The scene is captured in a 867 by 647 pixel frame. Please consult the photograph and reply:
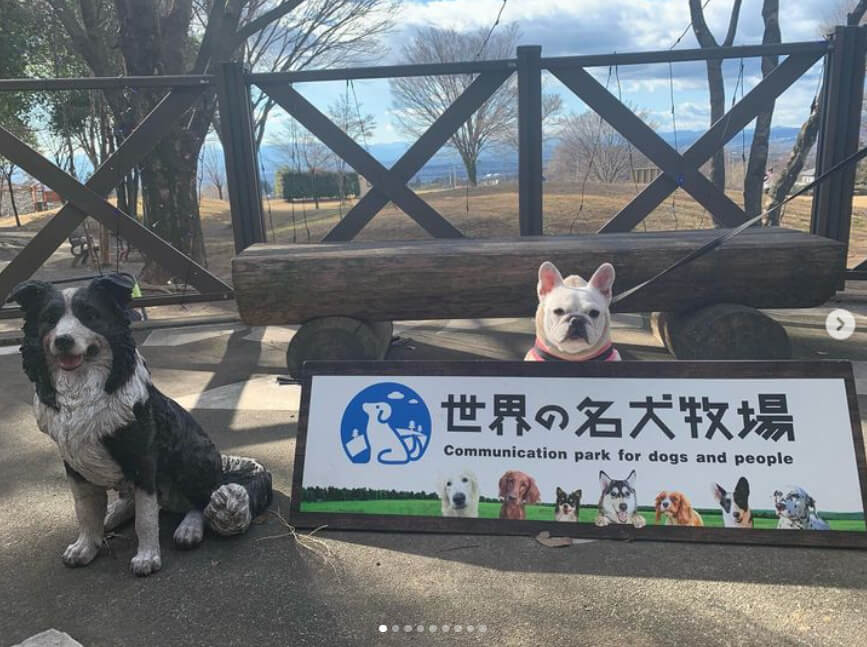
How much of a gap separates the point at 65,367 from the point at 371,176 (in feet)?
12.6

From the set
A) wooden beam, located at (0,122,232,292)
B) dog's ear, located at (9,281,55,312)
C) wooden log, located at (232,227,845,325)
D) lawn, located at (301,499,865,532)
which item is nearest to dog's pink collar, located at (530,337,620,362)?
lawn, located at (301,499,865,532)

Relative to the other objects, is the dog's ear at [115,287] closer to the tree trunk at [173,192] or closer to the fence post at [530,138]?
the fence post at [530,138]

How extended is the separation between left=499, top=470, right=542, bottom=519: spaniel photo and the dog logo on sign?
38cm

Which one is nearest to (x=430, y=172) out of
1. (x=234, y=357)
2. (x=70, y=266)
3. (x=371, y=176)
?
(x=371, y=176)

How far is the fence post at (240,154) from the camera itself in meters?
5.66

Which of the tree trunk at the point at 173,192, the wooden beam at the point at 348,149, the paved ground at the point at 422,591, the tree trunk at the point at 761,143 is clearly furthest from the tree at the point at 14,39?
the paved ground at the point at 422,591

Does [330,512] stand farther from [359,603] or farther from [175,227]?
[175,227]

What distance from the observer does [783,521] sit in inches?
101

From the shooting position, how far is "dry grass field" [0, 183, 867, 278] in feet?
44.0

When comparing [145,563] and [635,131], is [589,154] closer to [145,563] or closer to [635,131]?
[635,131]

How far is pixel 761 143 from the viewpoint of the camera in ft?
32.8

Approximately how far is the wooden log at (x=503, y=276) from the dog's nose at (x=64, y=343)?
2.50 m

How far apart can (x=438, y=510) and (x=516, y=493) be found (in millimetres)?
335

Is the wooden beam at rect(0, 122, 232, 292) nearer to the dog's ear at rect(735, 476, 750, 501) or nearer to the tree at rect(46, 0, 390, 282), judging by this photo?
the tree at rect(46, 0, 390, 282)
